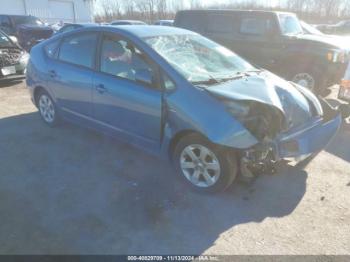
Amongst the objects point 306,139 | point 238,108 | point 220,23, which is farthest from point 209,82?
point 220,23

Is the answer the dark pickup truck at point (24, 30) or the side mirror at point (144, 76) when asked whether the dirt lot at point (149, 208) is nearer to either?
the side mirror at point (144, 76)

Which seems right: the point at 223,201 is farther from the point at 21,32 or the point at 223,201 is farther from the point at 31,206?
the point at 21,32

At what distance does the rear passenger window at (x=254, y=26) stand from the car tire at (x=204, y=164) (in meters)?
5.46

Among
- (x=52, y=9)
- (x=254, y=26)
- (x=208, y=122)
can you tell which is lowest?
(x=208, y=122)

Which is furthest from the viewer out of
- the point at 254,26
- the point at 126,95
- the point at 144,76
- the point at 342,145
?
the point at 254,26

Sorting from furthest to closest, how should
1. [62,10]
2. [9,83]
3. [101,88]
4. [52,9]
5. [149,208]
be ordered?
1. [62,10]
2. [52,9]
3. [9,83]
4. [101,88]
5. [149,208]

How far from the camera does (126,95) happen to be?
3902mm

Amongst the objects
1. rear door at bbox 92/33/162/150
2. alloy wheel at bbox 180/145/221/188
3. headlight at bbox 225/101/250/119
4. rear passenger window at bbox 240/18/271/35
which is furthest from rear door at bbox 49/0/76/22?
headlight at bbox 225/101/250/119

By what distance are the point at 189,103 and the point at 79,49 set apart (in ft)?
7.10

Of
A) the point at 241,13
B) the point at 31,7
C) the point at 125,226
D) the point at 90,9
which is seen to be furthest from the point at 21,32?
the point at 90,9

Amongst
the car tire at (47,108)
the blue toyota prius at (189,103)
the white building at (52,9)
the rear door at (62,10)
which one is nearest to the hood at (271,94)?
the blue toyota prius at (189,103)

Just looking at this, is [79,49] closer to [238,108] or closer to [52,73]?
[52,73]

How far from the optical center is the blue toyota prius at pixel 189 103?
330 centimetres

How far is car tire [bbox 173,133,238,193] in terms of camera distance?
3.34 meters
